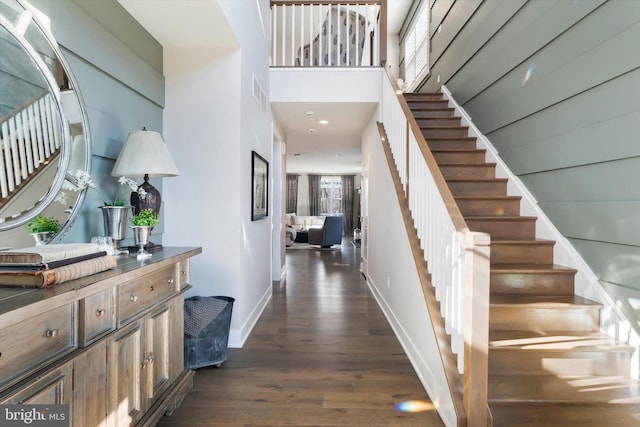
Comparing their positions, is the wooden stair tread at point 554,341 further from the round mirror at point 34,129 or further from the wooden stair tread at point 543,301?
the round mirror at point 34,129

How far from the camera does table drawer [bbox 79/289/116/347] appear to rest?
42.3 inches

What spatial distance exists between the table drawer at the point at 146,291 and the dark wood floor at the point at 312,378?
0.75m

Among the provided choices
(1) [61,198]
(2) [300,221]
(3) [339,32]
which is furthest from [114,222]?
(2) [300,221]

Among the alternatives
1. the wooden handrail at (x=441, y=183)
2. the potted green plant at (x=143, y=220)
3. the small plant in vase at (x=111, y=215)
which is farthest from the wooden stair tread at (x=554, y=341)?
the small plant in vase at (x=111, y=215)

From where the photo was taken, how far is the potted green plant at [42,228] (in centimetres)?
139

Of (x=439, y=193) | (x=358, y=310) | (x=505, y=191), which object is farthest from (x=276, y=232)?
(x=439, y=193)

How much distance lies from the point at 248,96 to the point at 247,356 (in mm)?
2230

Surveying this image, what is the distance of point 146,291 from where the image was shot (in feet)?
4.82

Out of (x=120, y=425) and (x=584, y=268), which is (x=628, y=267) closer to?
(x=584, y=268)

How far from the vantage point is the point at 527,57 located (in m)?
2.78

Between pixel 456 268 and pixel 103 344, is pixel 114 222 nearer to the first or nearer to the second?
pixel 103 344

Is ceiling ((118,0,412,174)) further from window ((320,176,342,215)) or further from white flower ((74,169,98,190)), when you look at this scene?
window ((320,176,342,215))

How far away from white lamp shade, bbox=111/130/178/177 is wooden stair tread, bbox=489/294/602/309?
2.19m

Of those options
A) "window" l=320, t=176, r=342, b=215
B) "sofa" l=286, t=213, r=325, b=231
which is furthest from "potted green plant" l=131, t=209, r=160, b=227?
"window" l=320, t=176, r=342, b=215
